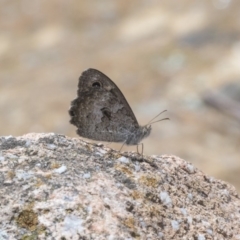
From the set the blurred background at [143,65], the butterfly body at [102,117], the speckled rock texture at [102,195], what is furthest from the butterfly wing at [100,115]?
the blurred background at [143,65]

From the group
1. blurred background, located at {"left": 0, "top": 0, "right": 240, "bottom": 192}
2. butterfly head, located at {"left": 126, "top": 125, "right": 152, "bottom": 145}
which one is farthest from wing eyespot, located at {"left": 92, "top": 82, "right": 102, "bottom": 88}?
blurred background, located at {"left": 0, "top": 0, "right": 240, "bottom": 192}

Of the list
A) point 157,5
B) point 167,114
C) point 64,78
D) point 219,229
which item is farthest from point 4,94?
point 219,229

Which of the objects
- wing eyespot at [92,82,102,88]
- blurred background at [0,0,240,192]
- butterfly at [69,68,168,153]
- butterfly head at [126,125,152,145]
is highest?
blurred background at [0,0,240,192]

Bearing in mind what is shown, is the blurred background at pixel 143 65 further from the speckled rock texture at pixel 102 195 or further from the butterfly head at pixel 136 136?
the speckled rock texture at pixel 102 195

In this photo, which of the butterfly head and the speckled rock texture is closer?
the speckled rock texture

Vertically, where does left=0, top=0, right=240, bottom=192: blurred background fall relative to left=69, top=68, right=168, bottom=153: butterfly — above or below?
above

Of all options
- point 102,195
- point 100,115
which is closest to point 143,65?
point 100,115

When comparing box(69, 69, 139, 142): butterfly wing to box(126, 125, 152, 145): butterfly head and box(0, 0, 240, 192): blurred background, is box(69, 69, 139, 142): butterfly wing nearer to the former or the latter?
box(126, 125, 152, 145): butterfly head

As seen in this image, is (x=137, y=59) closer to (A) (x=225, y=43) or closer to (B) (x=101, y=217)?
(A) (x=225, y=43)
